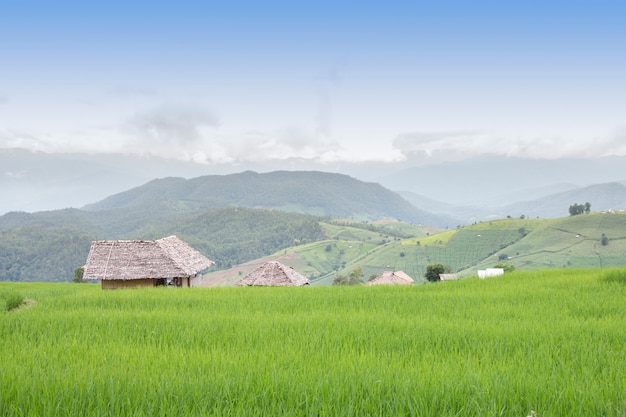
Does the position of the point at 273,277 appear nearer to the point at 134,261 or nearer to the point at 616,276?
the point at 134,261

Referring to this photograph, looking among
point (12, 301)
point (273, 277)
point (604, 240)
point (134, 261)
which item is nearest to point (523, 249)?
point (604, 240)

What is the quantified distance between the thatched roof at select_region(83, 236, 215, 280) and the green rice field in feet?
78.4

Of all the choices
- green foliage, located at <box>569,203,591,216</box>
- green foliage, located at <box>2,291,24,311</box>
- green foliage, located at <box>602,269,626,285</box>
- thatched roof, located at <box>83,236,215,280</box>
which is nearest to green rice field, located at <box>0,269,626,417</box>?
green foliage, located at <box>2,291,24,311</box>

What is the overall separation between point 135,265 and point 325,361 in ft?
103

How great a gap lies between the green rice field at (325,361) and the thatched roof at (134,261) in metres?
23.9

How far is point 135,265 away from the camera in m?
33.2

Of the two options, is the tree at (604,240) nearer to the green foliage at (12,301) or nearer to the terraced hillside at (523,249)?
the terraced hillside at (523,249)

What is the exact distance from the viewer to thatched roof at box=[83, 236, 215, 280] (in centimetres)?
3284

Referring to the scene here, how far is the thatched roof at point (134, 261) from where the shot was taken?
3284cm

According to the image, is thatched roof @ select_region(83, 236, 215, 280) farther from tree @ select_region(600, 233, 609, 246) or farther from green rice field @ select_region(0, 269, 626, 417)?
tree @ select_region(600, 233, 609, 246)

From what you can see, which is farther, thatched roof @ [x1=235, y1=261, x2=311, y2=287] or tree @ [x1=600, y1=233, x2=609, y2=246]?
tree @ [x1=600, y1=233, x2=609, y2=246]

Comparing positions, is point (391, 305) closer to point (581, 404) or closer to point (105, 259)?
point (581, 404)

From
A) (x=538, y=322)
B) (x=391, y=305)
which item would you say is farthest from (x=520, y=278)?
(x=538, y=322)

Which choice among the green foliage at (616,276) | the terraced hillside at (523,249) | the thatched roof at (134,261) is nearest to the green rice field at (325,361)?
the green foliage at (616,276)
